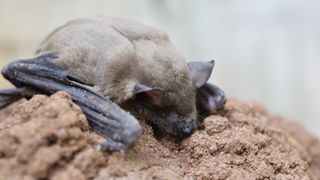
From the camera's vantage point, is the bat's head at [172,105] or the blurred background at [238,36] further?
the blurred background at [238,36]

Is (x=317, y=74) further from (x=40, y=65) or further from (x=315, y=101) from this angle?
(x=40, y=65)

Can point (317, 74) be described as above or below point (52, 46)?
below

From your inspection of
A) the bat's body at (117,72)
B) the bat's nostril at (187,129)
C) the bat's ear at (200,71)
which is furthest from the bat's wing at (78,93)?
the bat's ear at (200,71)

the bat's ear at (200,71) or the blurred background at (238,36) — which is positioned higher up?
the bat's ear at (200,71)

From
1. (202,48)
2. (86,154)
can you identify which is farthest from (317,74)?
(86,154)

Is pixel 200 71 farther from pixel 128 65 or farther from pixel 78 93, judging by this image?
pixel 78 93

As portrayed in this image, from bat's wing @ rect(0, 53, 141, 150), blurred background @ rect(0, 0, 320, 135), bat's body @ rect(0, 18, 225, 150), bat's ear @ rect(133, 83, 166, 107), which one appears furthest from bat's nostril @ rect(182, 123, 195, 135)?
blurred background @ rect(0, 0, 320, 135)

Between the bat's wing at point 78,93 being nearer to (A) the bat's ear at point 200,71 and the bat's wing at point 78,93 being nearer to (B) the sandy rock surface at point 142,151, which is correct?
(B) the sandy rock surface at point 142,151
